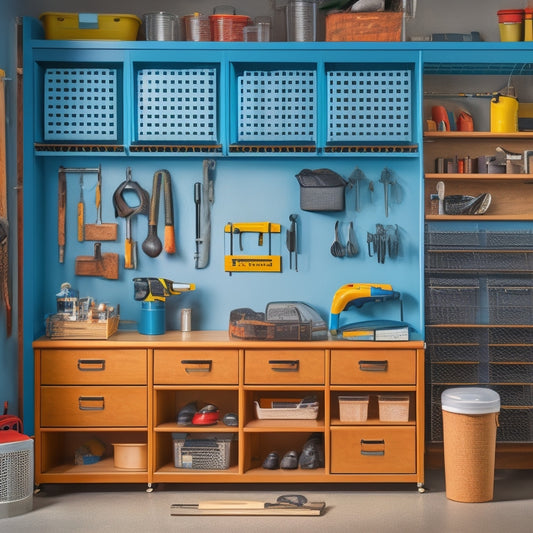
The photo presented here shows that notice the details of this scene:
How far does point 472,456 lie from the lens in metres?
4.56

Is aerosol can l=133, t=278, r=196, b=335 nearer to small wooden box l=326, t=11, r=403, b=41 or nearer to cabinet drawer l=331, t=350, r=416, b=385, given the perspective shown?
cabinet drawer l=331, t=350, r=416, b=385

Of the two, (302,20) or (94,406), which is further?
(302,20)

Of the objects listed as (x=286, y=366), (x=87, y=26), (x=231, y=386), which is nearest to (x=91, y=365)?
(x=231, y=386)

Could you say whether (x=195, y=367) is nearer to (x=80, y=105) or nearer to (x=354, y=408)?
(x=354, y=408)

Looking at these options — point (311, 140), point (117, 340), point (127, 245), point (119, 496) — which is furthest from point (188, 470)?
point (311, 140)

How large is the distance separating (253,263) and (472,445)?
1.63 metres

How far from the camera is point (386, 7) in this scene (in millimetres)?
5055

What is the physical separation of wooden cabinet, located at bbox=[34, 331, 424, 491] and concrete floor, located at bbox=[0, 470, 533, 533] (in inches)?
3.6

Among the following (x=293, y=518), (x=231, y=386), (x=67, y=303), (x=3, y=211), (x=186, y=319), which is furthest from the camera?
(x=186, y=319)

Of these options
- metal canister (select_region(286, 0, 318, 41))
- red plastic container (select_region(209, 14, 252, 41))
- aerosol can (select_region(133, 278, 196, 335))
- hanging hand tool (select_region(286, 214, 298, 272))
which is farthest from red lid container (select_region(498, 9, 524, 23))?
aerosol can (select_region(133, 278, 196, 335))

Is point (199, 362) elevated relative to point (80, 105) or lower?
lower

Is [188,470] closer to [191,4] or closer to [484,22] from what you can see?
[191,4]

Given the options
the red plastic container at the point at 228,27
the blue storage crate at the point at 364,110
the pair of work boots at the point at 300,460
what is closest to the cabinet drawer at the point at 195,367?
the pair of work boots at the point at 300,460

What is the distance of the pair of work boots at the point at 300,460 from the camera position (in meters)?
4.85
